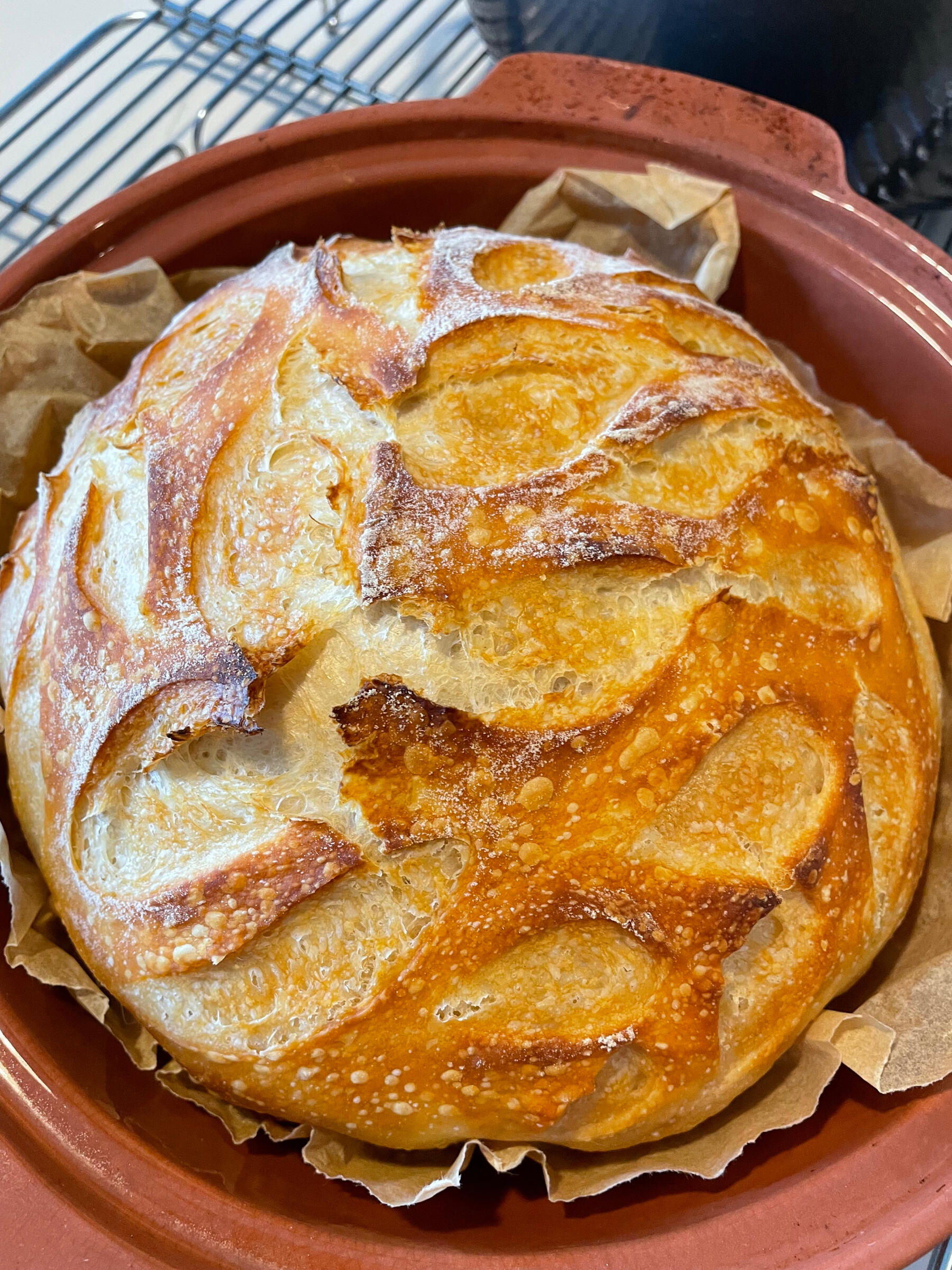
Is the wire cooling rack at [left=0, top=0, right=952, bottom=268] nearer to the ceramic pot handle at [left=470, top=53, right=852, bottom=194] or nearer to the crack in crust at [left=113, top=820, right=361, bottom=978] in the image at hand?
the ceramic pot handle at [left=470, top=53, right=852, bottom=194]

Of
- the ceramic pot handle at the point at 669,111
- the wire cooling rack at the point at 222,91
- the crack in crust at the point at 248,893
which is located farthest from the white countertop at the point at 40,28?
the crack in crust at the point at 248,893

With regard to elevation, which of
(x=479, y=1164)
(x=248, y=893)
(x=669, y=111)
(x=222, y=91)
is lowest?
(x=479, y=1164)

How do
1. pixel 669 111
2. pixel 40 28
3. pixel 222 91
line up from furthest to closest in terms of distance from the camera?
pixel 40 28, pixel 222 91, pixel 669 111

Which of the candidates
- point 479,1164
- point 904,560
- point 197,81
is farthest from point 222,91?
point 479,1164

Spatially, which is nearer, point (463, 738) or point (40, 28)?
point (463, 738)

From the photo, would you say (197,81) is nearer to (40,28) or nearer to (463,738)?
(40,28)

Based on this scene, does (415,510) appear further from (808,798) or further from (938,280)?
(938,280)

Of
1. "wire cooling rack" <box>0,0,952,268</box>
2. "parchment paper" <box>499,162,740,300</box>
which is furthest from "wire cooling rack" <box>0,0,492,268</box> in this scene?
"parchment paper" <box>499,162,740,300</box>
